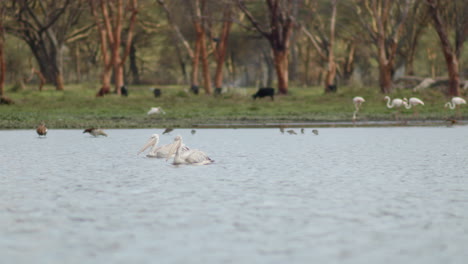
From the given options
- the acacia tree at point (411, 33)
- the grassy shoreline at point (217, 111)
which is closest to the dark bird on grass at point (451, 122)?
the grassy shoreline at point (217, 111)

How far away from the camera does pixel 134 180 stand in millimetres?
12422

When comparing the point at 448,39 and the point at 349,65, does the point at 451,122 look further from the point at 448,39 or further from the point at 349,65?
the point at 349,65

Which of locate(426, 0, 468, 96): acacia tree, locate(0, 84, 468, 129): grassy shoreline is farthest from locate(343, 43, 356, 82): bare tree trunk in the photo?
locate(0, 84, 468, 129): grassy shoreline

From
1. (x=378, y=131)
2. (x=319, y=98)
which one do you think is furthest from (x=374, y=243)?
(x=319, y=98)

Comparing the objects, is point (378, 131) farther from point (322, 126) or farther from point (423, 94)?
point (423, 94)

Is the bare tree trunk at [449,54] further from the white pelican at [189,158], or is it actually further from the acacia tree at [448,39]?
the white pelican at [189,158]

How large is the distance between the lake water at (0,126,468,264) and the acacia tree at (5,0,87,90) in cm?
4097

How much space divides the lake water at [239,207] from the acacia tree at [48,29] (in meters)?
41.0

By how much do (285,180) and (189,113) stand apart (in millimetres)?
21730

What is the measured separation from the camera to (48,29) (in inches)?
2398

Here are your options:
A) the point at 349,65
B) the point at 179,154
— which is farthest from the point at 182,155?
the point at 349,65

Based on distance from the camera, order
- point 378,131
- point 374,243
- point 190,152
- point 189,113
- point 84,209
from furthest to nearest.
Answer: point 189,113 → point 378,131 → point 190,152 → point 84,209 → point 374,243

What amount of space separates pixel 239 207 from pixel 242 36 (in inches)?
2454

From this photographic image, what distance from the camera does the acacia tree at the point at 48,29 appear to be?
57.3 meters
